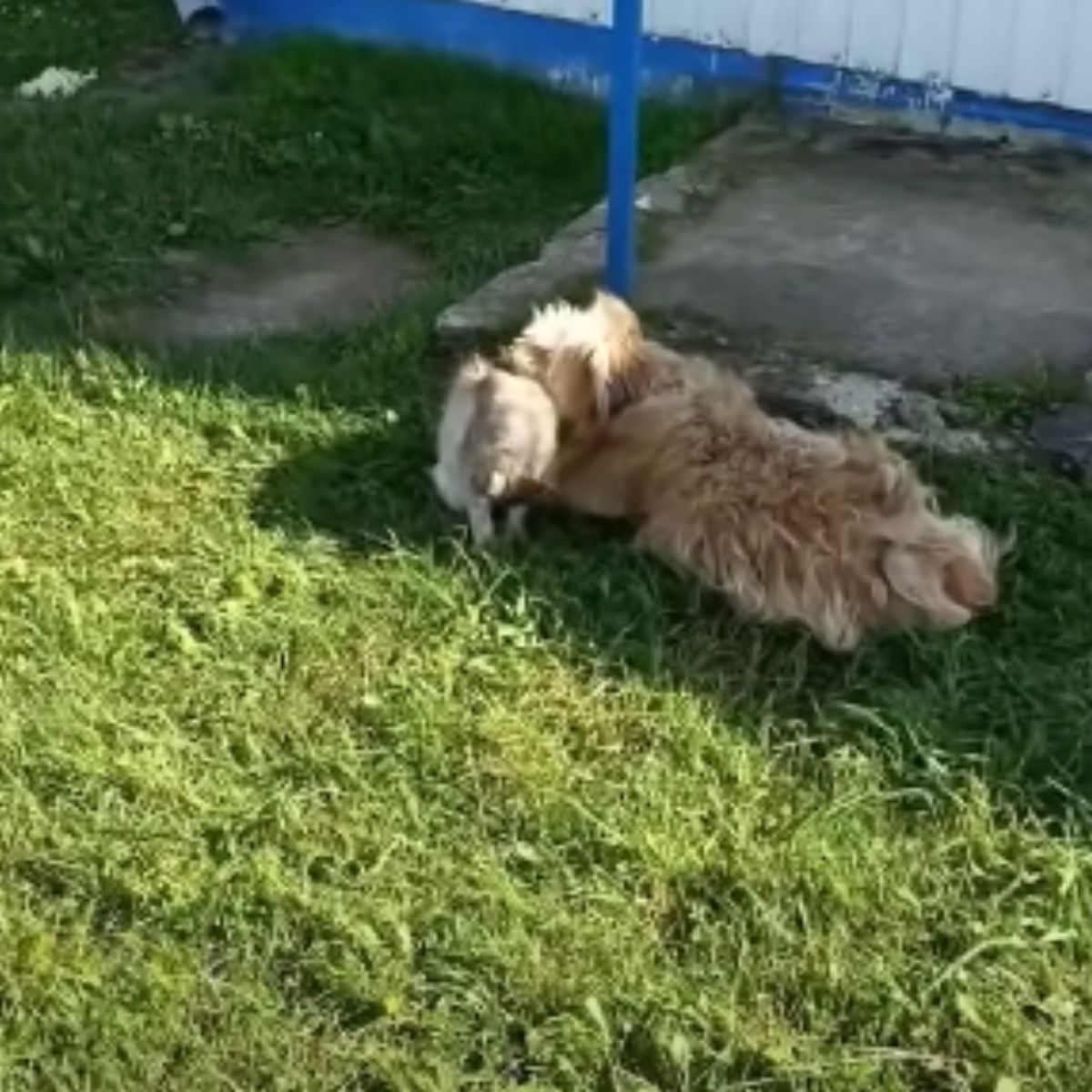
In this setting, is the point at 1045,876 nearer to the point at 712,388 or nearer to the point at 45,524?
the point at 712,388

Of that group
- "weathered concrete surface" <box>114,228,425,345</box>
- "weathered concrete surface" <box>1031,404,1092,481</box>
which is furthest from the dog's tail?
"weathered concrete surface" <box>114,228,425,345</box>

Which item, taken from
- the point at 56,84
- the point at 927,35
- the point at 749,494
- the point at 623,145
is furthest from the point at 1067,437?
the point at 56,84

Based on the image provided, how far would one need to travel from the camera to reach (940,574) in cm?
421

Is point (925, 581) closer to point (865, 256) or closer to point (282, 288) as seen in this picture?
point (865, 256)

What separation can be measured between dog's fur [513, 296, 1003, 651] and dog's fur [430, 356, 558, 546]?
6cm

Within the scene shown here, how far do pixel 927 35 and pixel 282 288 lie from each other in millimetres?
1977

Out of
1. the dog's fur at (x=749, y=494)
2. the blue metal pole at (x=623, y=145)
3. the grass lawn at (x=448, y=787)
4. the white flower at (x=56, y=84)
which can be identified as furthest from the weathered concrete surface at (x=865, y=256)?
the white flower at (x=56, y=84)

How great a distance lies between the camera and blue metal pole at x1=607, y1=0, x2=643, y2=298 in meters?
4.92

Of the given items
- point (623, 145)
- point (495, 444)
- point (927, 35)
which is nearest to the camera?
point (495, 444)

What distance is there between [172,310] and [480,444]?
1579mm

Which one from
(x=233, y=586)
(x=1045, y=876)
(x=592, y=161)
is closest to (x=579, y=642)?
(x=233, y=586)

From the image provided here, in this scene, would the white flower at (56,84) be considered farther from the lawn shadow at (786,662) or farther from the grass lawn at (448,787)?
the lawn shadow at (786,662)

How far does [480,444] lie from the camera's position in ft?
14.6

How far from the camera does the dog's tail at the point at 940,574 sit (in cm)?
420
